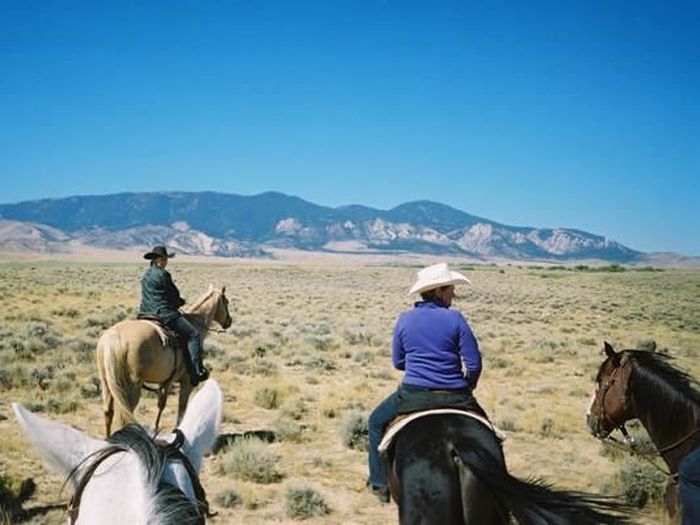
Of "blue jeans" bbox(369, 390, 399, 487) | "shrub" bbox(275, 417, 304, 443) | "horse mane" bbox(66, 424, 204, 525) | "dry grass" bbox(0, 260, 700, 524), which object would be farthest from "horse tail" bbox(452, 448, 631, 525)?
"shrub" bbox(275, 417, 304, 443)

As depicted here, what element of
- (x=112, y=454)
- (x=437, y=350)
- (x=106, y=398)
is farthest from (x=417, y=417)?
(x=106, y=398)

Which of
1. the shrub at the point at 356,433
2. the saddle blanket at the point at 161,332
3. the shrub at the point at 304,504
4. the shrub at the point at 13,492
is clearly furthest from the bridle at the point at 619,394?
the shrub at the point at 13,492

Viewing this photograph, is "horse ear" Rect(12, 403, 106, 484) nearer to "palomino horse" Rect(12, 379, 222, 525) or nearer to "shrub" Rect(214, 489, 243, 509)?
"palomino horse" Rect(12, 379, 222, 525)

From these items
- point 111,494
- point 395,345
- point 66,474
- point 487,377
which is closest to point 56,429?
point 66,474

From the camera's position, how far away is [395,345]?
4.77 m

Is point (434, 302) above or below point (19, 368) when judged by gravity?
above

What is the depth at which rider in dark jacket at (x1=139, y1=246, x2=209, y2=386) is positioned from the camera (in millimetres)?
8391

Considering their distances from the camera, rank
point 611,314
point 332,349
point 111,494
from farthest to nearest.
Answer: point 611,314
point 332,349
point 111,494

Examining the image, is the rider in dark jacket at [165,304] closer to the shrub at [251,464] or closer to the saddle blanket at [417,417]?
the shrub at [251,464]

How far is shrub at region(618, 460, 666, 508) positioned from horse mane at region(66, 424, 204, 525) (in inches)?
281

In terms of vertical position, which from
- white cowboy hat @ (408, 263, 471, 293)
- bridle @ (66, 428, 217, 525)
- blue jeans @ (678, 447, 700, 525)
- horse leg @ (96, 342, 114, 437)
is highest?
white cowboy hat @ (408, 263, 471, 293)

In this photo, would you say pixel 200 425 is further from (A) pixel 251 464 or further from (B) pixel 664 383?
(A) pixel 251 464

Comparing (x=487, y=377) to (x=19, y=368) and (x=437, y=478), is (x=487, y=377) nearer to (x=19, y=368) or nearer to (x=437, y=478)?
(x=19, y=368)

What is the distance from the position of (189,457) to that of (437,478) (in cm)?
196
